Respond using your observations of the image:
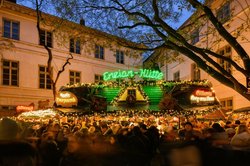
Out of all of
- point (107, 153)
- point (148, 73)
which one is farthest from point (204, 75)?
point (107, 153)

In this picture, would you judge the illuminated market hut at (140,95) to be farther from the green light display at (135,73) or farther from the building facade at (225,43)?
the building facade at (225,43)

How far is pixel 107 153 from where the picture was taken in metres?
5.16

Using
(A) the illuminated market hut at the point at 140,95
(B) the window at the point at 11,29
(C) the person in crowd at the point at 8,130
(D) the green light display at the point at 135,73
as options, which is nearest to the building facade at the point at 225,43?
(A) the illuminated market hut at the point at 140,95

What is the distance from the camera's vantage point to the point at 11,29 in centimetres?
2984

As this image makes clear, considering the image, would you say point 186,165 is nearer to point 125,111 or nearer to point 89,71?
point 125,111

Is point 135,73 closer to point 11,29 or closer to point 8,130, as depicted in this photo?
point 11,29

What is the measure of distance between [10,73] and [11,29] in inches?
139

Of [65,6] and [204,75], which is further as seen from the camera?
[204,75]

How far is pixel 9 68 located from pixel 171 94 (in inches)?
645

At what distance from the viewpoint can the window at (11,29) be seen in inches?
1155

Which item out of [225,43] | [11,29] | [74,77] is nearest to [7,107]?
[11,29]

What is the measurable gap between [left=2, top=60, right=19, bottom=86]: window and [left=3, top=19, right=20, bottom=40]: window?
2.11m

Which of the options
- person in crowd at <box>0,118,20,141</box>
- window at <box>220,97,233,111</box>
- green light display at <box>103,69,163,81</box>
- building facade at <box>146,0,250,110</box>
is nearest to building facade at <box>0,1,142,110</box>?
building facade at <box>146,0,250,110</box>

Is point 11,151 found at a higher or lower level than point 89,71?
lower
